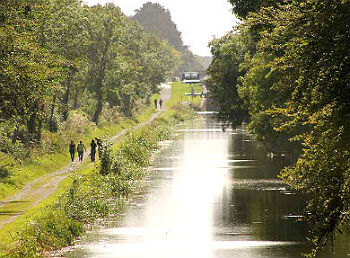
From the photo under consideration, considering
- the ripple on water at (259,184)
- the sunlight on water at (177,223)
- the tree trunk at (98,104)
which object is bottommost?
the sunlight on water at (177,223)

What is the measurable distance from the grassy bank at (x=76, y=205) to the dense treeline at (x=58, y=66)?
3.81 m

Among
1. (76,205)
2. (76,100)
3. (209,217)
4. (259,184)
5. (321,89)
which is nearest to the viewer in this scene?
(321,89)

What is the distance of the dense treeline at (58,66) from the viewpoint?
34.7 meters

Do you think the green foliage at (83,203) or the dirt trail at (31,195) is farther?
the dirt trail at (31,195)

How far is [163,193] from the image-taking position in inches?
1854

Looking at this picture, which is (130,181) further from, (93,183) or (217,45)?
(217,45)

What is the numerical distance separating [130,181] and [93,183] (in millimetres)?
6687

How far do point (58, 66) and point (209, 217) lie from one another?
17082 mm

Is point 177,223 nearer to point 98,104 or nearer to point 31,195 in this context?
point 31,195

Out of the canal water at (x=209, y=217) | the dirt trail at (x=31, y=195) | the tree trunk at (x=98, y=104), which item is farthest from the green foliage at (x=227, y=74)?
the tree trunk at (x=98, y=104)

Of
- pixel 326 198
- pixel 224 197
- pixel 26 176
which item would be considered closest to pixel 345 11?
pixel 326 198

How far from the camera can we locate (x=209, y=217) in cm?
3884

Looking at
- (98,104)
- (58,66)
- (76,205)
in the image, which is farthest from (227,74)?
(76,205)

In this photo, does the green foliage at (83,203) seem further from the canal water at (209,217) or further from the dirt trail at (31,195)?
the dirt trail at (31,195)
